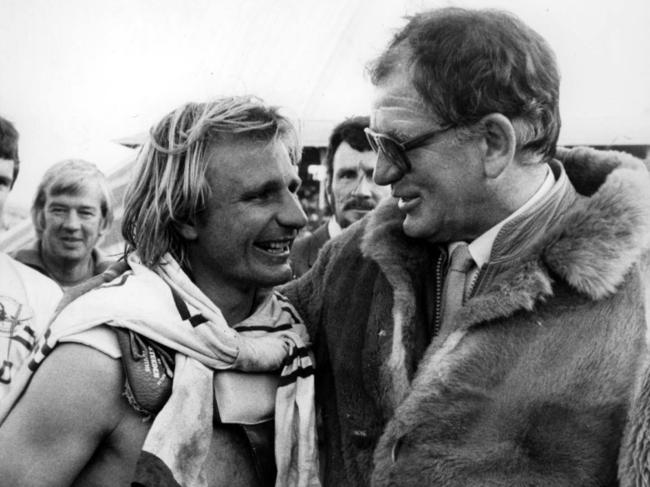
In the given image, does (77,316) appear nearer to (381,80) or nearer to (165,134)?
(165,134)

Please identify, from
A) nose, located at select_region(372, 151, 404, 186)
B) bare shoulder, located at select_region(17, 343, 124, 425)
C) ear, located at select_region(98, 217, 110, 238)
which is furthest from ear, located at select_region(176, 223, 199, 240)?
ear, located at select_region(98, 217, 110, 238)

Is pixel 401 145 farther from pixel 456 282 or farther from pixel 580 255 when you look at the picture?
pixel 580 255

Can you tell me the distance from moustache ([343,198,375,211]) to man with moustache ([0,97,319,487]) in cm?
236

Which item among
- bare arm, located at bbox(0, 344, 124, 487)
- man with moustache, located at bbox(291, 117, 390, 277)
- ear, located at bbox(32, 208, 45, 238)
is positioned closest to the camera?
bare arm, located at bbox(0, 344, 124, 487)

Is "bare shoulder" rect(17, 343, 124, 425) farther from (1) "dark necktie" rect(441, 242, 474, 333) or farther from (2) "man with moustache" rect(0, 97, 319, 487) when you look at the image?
(1) "dark necktie" rect(441, 242, 474, 333)

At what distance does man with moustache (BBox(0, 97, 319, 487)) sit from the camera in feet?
6.86

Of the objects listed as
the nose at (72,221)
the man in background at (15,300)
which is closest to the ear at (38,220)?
the nose at (72,221)

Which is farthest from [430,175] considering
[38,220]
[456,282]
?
[38,220]

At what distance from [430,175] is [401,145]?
126 millimetres

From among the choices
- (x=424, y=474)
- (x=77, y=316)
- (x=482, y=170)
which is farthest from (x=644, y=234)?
(x=77, y=316)

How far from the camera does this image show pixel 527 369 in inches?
84.4

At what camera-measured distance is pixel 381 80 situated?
2.57 meters

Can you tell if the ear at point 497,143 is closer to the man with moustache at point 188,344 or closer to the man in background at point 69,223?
the man with moustache at point 188,344

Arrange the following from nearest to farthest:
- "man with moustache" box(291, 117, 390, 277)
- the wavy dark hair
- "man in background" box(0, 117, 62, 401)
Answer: the wavy dark hair, "man in background" box(0, 117, 62, 401), "man with moustache" box(291, 117, 390, 277)
